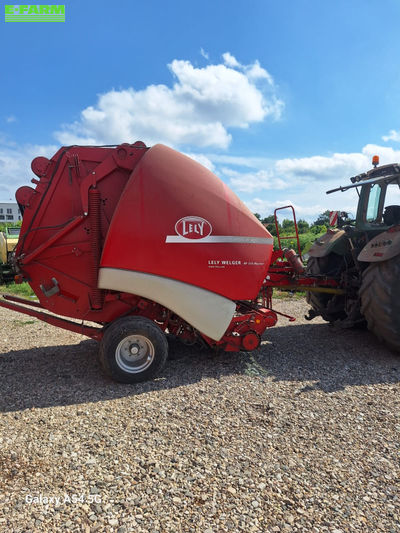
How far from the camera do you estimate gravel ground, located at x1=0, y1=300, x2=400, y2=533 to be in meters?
2.06

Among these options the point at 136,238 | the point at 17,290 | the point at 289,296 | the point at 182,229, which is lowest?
the point at 17,290

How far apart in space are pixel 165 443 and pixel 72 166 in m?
2.96

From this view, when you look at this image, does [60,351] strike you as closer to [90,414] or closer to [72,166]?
[90,414]

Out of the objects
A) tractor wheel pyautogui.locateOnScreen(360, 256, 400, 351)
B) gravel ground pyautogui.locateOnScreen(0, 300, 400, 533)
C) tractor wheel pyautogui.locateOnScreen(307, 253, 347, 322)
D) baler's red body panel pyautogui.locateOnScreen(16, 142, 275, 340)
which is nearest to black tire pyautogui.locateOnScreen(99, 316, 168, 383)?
gravel ground pyautogui.locateOnScreen(0, 300, 400, 533)

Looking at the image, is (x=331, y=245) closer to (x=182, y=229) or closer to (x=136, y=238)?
(x=182, y=229)

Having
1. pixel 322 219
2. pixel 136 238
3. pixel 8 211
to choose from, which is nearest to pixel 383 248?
pixel 136 238

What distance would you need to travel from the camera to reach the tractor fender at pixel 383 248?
4.49 m

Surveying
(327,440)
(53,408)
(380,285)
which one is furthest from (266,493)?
(380,285)

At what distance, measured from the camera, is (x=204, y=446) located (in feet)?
8.87

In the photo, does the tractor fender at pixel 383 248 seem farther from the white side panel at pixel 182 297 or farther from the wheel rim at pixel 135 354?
the wheel rim at pixel 135 354

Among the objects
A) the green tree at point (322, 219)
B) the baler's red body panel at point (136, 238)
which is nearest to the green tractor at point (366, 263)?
the baler's red body panel at point (136, 238)

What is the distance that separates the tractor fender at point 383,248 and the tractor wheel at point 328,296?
1.10 metres

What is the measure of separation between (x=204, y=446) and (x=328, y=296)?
4.00m

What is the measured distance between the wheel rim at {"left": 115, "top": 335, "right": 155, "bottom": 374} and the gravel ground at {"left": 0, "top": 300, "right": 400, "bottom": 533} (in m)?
0.23
